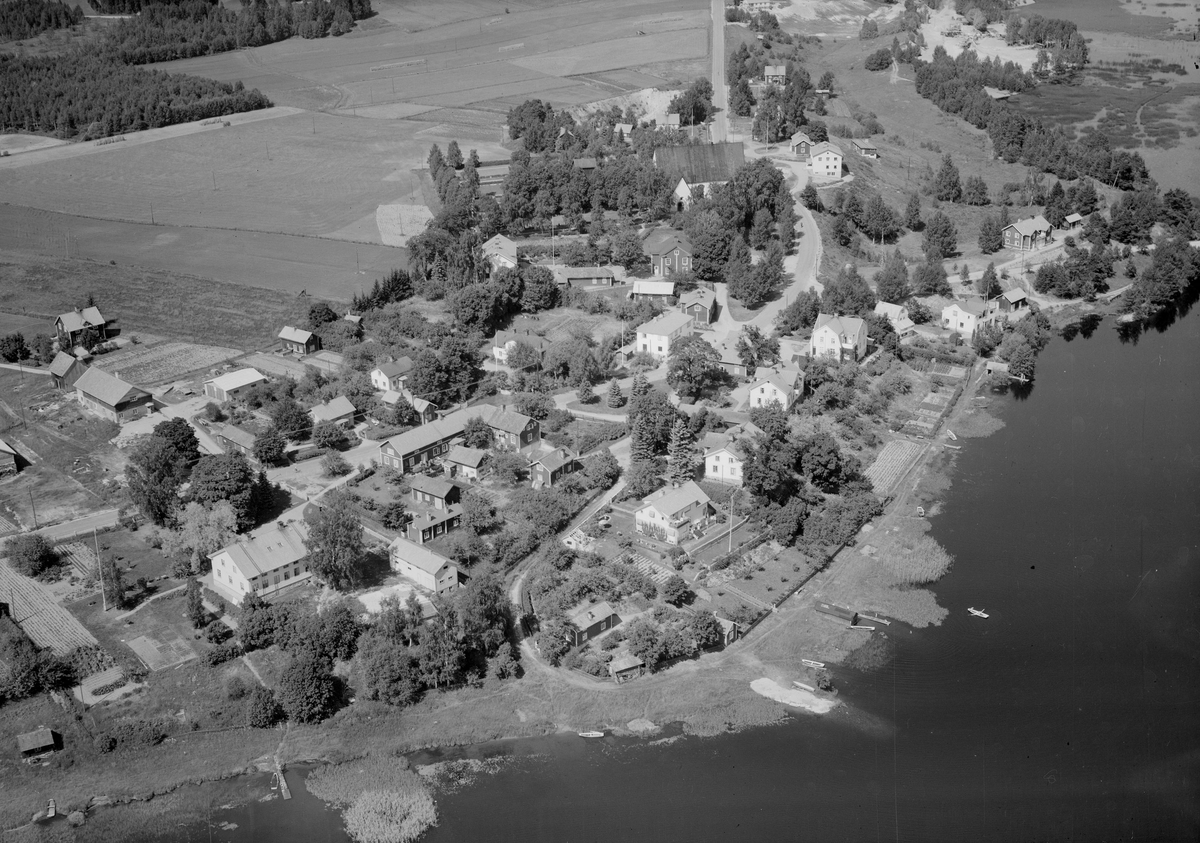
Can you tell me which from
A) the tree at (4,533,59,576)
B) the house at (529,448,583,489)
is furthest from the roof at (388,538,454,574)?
the tree at (4,533,59,576)

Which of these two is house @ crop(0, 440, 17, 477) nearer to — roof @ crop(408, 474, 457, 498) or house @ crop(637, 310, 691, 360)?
roof @ crop(408, 474, 457, 498)

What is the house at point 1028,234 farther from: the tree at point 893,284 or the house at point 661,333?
the house at point 661,333

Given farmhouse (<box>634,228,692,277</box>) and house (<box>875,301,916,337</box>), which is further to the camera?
farmhouse (<box>634,228,692,277</box>)

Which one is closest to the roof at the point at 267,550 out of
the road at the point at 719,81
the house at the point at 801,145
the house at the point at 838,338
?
the house at the point at 838,338

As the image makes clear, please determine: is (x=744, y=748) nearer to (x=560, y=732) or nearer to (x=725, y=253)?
(x=560, y=732)

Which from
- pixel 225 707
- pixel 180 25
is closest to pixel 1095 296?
pixel 225 707

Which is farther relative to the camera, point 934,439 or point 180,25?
point 180,25
